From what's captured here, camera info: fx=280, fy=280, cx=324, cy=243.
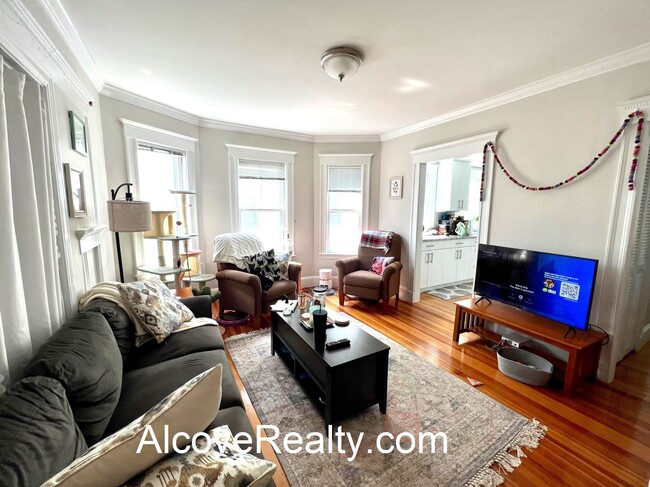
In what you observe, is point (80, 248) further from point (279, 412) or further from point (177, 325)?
point (279, 412)

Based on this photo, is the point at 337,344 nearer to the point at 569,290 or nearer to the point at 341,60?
the point at 569,290

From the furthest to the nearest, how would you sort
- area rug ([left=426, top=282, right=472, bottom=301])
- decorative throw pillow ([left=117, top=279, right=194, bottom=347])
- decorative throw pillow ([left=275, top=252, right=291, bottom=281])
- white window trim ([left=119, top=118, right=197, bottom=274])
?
area rug ([left=426, top=282, right=472, bottom=301])
decorative throw pillow ([left=275, top=252, right=291, bottom=281])
white window trim ([left=119, top=118, right=197, bottom=274])
decorative throw pillow ([left=117, top=279, right=194, bottom=347])

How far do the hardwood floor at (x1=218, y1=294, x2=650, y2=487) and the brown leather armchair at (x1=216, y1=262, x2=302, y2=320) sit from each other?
0.26 meters

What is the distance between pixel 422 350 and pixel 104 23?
11.4 ft

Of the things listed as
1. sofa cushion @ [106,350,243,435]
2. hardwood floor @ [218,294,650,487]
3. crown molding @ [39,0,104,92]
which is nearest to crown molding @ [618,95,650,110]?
hardwood floor @ [218,294,650,487]

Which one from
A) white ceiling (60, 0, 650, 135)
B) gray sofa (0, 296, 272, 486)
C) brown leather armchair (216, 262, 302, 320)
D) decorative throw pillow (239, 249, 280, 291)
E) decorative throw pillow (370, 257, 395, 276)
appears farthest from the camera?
decorative throw pillow (370, 257, 395, 276)

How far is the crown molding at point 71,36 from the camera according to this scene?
155 centimetres

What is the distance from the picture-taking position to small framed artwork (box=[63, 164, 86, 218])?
1.77 m

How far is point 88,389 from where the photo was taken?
111 cm

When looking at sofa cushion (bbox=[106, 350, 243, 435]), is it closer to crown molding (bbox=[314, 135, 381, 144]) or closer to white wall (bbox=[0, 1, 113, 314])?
white wall (bbox=[0, 1, 113, 314])

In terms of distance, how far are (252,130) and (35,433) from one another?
384cm

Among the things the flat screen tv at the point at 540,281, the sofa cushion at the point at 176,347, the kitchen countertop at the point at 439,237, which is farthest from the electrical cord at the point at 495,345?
the sofa cushion at the point at 176,347

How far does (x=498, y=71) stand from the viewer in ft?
7.50

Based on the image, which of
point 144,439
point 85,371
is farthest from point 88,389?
point 144,439
